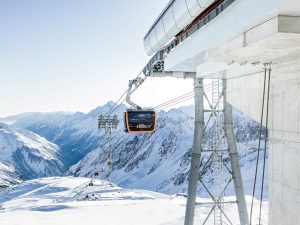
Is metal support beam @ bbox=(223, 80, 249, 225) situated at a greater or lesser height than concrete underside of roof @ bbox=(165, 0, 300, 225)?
lesser

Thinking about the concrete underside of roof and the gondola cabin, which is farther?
the gondola cabin

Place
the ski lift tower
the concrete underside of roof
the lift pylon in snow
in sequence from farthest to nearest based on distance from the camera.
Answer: the lift pylon in snow → the ski lift tower → the concrete underside of roof

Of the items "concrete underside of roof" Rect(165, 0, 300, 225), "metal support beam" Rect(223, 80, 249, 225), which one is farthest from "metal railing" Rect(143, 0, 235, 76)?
"metal support beam" Rect(223, 80, 249, 225)

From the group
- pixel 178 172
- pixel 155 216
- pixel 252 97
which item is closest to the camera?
pixel 252 97

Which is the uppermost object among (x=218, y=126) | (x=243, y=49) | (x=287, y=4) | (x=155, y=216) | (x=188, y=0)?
(x=188, y=0)

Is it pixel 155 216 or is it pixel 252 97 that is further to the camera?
pixel 155 216

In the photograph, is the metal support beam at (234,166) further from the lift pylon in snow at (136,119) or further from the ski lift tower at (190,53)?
the lift pylon in snow at (136,119)

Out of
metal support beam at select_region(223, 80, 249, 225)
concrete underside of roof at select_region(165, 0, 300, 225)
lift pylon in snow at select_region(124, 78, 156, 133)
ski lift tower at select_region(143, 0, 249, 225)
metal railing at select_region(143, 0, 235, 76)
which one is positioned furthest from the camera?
lift pylon in snow at select_region(124, 78, 156, 133)

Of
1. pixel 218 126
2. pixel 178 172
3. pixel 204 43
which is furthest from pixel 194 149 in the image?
pixel 178 172

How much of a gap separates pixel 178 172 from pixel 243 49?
15732cm

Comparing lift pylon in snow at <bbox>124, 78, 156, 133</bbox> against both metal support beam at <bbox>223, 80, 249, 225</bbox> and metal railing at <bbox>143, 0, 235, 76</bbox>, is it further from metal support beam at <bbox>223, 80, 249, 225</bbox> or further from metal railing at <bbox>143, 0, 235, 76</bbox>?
metal support beam at <bbox>223, 80, 249, 225</bbox>

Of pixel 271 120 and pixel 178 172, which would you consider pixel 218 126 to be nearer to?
pixel 271 120

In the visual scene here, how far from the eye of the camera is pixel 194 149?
16.0m

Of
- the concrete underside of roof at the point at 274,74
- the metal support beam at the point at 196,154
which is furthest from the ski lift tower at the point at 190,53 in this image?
the concrete underside of roof at the point at 274,74
